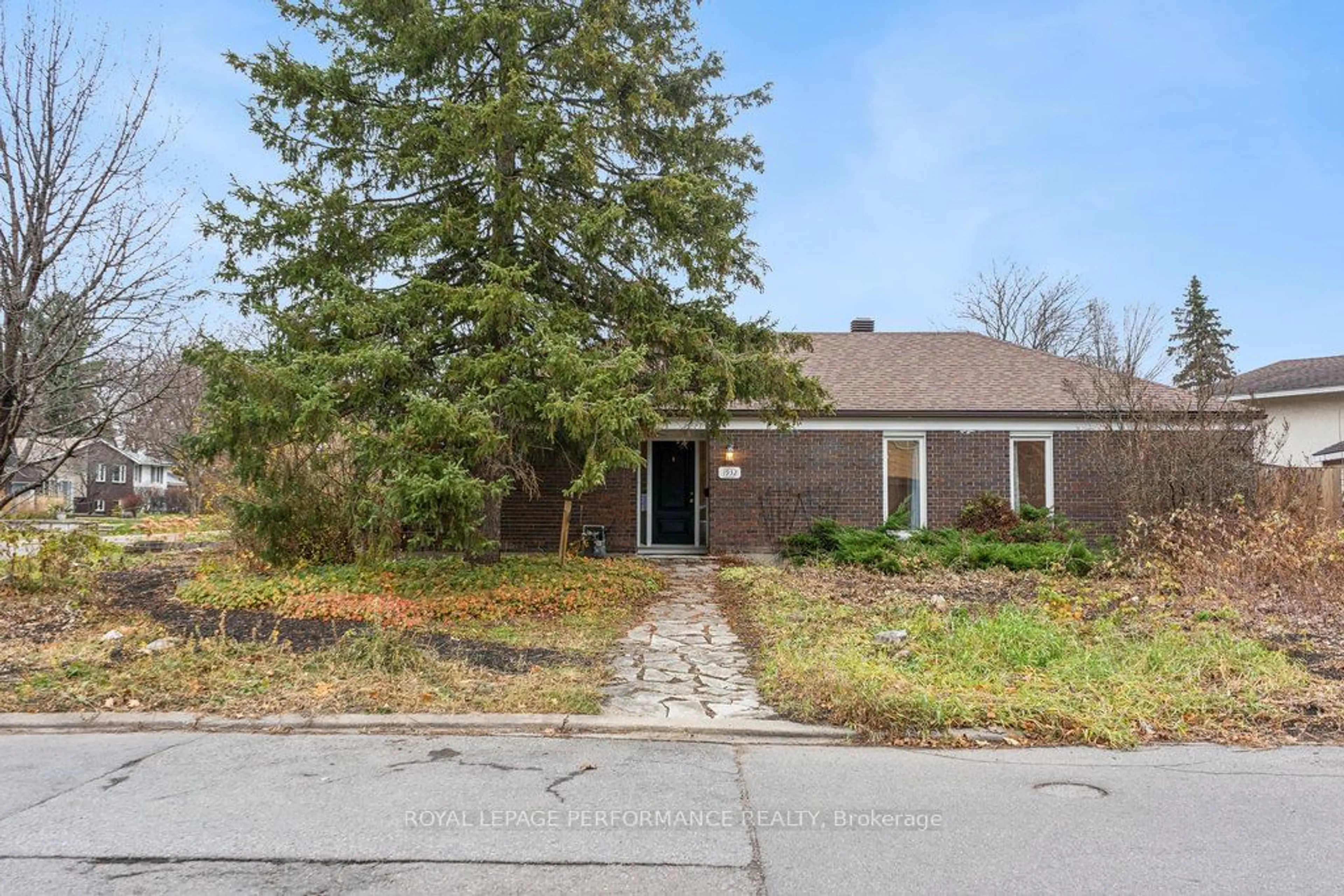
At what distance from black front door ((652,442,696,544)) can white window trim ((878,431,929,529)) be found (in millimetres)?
3664

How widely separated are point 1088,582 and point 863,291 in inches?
1095

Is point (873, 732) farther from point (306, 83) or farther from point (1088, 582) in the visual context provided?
point (306, 83)

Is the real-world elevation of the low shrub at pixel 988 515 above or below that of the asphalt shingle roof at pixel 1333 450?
below

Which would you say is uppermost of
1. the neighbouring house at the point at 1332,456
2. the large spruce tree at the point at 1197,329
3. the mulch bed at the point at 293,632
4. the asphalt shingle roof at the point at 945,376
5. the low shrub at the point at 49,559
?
the large spruce tree at the point at 1197,329

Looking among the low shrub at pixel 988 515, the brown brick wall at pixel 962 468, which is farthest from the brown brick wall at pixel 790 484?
the low shrub at pixel 988 515

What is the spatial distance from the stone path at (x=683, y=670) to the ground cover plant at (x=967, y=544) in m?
3.25

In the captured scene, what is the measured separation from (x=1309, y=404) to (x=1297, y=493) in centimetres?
1935

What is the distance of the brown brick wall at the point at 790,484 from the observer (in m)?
15.1

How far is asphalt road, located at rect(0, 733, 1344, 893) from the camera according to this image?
3.28m

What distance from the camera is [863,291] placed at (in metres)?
37.2

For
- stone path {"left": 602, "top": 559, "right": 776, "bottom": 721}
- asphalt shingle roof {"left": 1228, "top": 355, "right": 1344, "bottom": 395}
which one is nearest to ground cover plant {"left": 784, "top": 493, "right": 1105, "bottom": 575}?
stone path {"left": 602, "top": 559, "right": 776, "bottom": 721}

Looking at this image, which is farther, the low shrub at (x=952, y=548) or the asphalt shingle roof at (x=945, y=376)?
the asphalt shingle roof at (x=945, y=376)

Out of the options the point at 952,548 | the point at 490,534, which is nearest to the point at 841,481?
the point at 952,548

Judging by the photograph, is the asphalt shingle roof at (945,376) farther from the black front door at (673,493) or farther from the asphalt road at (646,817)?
the asphalt road at (646,817)
